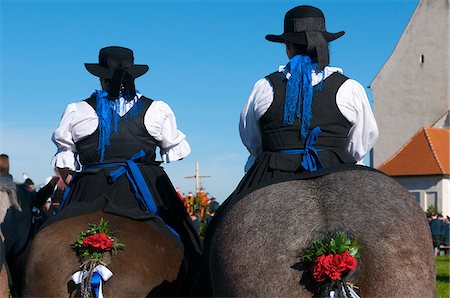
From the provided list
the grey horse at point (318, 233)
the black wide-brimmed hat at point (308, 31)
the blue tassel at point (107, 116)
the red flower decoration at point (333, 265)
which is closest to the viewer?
the red flower decoration at point (333, 265)

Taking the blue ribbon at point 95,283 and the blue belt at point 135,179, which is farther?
the blue belt at point 135,179

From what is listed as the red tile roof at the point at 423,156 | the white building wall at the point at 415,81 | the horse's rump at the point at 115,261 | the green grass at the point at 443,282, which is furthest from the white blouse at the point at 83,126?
the white building wall at the point at 415,81

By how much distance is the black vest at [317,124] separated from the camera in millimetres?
4844

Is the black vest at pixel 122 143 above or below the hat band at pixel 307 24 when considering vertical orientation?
below

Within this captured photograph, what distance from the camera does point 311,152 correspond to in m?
4.82

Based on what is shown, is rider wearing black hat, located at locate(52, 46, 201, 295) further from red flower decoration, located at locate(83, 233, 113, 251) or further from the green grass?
the green grass

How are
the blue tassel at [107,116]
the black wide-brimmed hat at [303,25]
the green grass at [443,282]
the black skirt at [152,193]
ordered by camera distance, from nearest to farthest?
the black wide-brimmed hat at [303,25]
the black skirt at [152,193]
the blue tassel at [107,116]
the green grass at [443,282]

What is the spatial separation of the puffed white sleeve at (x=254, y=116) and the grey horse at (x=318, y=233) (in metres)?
0.75

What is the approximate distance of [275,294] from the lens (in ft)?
13.0

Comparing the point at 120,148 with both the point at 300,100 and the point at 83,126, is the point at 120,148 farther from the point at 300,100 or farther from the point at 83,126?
the point at 300,100

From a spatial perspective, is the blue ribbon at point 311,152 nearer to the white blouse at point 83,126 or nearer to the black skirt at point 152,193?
the black skirt at point 152,193

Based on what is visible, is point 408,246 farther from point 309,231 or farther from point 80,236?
point 80,236

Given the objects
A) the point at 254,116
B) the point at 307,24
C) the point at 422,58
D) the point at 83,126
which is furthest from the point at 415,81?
the point at 254,116

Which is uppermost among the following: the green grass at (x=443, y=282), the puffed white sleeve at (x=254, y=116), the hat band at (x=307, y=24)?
the hat band at (x=307, y=24)
